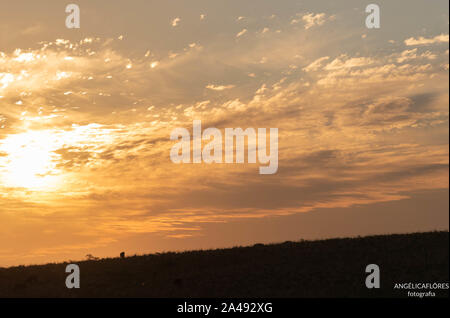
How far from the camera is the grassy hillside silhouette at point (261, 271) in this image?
118ft

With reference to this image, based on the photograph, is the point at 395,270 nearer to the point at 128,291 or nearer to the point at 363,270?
the point at 363,270

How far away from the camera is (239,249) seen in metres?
46.6

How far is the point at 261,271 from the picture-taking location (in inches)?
1550

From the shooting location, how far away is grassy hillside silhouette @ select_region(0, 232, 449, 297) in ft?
118
